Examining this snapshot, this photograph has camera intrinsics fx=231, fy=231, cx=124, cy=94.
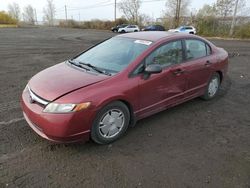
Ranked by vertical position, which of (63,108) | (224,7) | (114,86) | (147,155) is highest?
(224,7)

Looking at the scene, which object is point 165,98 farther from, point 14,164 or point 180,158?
point 14,164

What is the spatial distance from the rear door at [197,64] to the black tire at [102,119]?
1.54 m

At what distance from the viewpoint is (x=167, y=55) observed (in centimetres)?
398

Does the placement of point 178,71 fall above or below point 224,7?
below

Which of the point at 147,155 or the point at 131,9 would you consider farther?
the point at 131,9

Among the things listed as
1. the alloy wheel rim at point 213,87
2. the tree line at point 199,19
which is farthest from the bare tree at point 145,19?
the alloy wheel rim at point 213,87

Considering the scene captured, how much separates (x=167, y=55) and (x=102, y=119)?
1639mm

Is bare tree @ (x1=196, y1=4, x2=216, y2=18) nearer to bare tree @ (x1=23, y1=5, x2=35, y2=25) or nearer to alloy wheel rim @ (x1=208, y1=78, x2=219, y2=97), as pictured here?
alloy wheel rim @ (x1=208, y1=78, x2=219, y2=97)

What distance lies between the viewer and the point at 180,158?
10.2 ft

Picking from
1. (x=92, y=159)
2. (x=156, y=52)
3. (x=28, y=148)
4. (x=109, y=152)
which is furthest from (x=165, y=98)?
(x=28, y=148)

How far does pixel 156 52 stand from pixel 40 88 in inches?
74.2

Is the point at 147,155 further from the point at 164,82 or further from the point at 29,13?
the point at 29,13

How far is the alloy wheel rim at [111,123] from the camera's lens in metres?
3.26

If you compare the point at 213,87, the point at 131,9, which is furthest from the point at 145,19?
the point at 213,87
